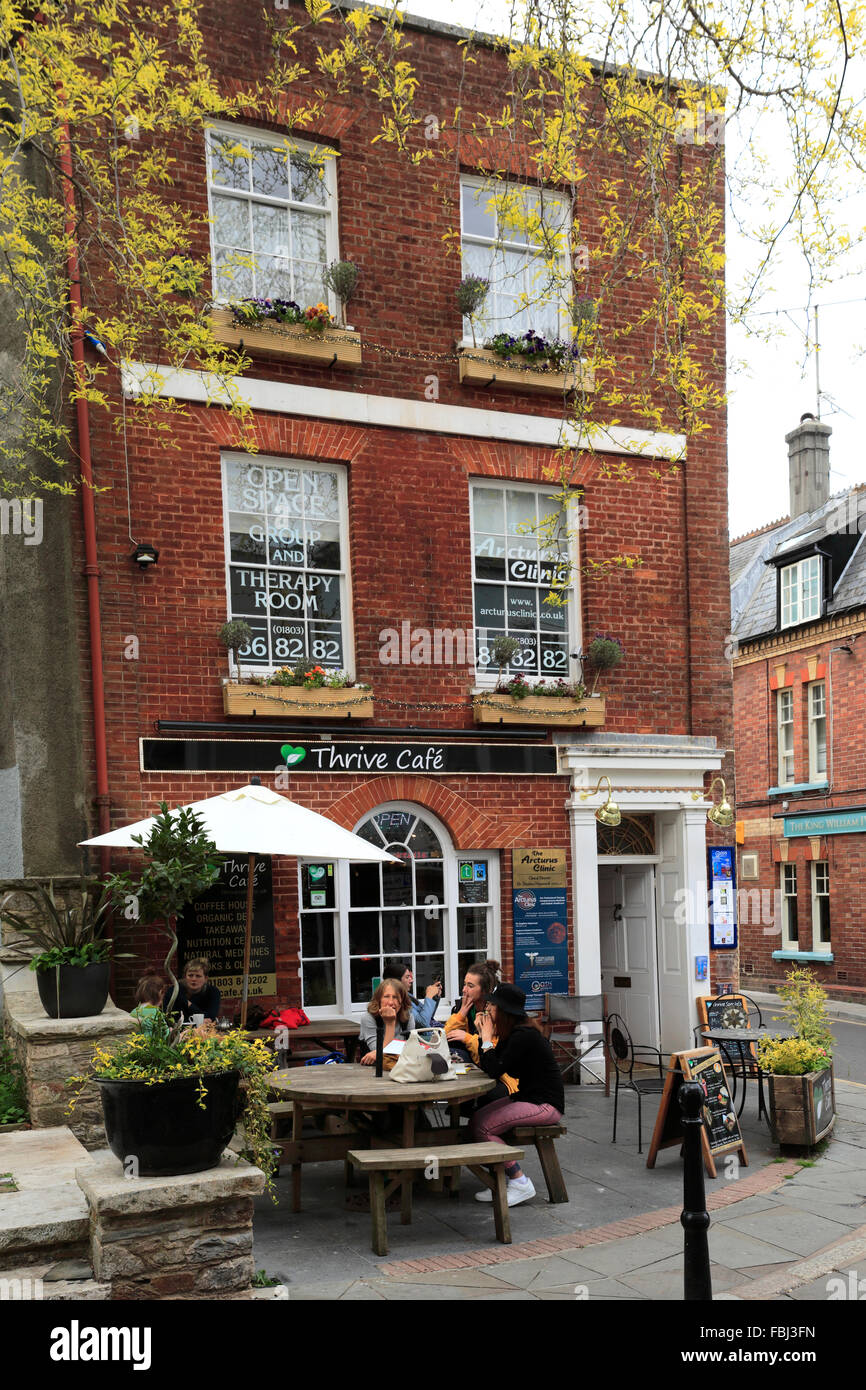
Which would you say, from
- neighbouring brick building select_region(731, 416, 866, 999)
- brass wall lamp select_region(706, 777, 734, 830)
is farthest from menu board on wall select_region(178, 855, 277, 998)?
neighbouring brick building select_region(731, 416, 866, 999)

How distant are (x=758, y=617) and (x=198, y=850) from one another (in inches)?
872

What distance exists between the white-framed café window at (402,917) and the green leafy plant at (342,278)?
502 centimetres

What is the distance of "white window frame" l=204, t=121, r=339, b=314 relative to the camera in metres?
10.8

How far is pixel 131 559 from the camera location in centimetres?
1020

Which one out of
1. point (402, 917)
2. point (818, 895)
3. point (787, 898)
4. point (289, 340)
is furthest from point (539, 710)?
point (787, 898)

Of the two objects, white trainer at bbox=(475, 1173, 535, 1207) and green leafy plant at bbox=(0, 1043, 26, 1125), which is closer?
green leafy plant at bbox=(0, 1043, 26, 1125)

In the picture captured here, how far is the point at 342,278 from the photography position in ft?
36.7

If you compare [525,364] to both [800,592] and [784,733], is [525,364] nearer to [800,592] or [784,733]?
[800,592]

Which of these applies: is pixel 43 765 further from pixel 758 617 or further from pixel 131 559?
pixel 758 617

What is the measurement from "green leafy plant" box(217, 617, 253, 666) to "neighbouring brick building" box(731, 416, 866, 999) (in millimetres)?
15688

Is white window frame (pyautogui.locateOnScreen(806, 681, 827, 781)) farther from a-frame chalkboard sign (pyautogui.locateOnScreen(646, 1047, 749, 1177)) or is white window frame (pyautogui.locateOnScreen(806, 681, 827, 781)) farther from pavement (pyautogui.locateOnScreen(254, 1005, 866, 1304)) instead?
a-frame chalkboard sign (pyautogui.locateOnScreen(646, 1047, 749, 1177))

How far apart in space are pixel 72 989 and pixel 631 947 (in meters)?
7.55

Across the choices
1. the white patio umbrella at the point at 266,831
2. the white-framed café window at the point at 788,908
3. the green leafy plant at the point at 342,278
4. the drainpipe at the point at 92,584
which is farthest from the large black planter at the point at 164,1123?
the white-framed café window at the point at 788,908

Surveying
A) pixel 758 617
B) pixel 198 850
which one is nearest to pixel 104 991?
pixel 198 850
